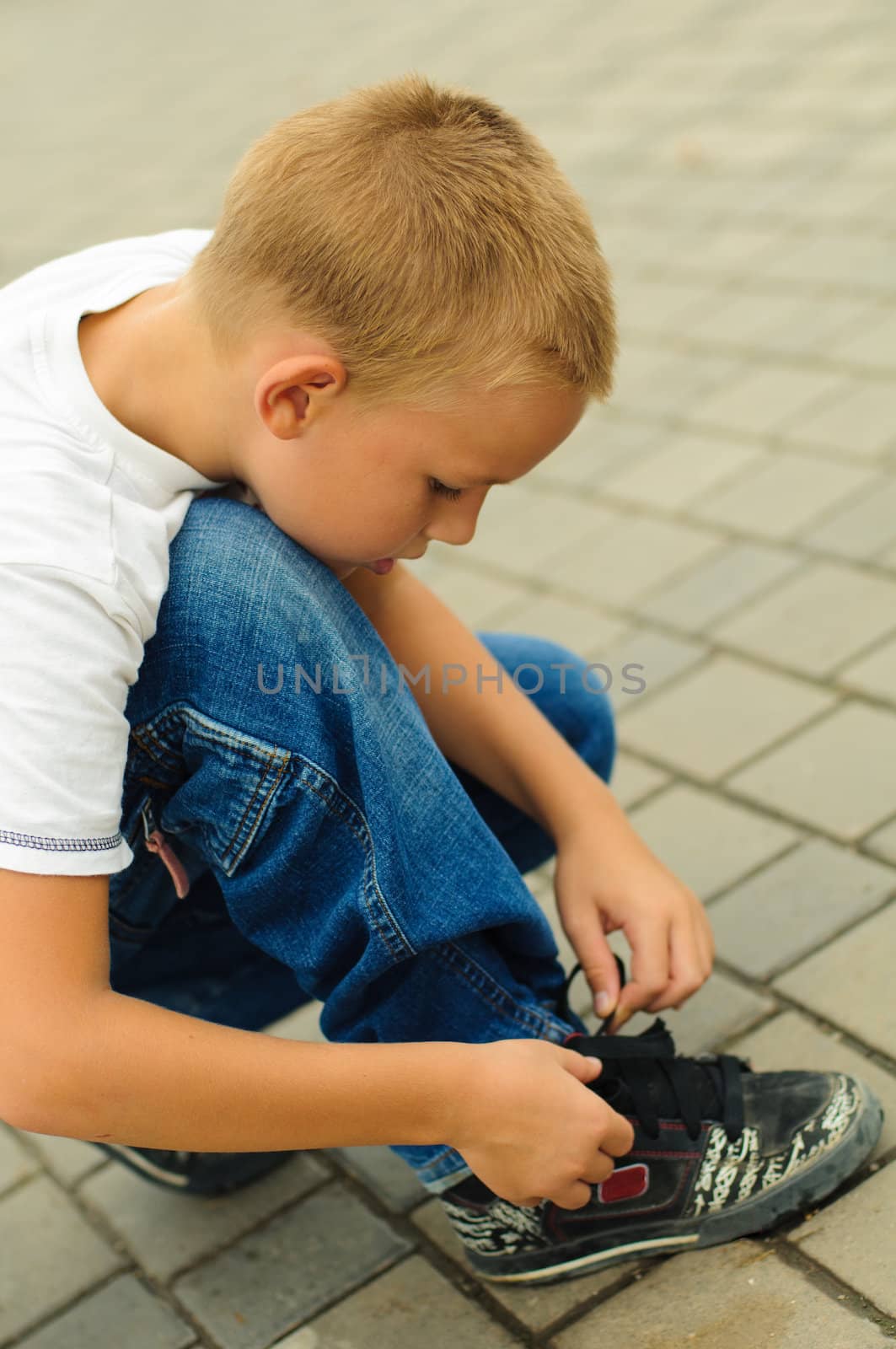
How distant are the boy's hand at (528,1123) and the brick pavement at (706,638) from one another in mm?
237

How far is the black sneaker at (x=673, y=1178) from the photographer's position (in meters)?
1.57

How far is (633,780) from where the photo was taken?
7.82 feet

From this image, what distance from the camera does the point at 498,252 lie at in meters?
1.42

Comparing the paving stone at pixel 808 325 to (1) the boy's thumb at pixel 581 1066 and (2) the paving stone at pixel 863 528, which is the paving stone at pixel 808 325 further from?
(1) the boy's thumb at pixel 581 1066

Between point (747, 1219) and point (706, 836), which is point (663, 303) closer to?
point (706, 836)

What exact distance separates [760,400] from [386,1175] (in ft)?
6.95

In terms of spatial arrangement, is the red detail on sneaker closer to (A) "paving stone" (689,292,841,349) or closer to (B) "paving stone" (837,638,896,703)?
A: (B) "paving stone" (837,638,896,703)

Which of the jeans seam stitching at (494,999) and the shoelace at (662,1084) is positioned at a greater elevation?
the jeans seam stitching at (494,999)

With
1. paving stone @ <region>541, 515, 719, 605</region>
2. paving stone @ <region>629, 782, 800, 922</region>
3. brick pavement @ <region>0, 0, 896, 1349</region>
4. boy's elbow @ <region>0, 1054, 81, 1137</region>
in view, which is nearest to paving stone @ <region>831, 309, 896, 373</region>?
brick pavement @ <region>0, 0, 896, 1349</region>

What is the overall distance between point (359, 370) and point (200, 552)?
0.23m

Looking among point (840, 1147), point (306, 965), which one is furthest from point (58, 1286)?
point (840, 1147)

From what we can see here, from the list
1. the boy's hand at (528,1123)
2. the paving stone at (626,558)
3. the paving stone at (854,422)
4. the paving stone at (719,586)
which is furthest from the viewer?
the paving stone at (854,422)

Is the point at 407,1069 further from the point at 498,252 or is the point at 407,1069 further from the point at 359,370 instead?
the point at 498,252

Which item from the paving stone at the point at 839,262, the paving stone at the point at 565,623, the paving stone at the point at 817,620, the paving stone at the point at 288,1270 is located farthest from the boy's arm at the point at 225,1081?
the paving stone at the point at 839,262
